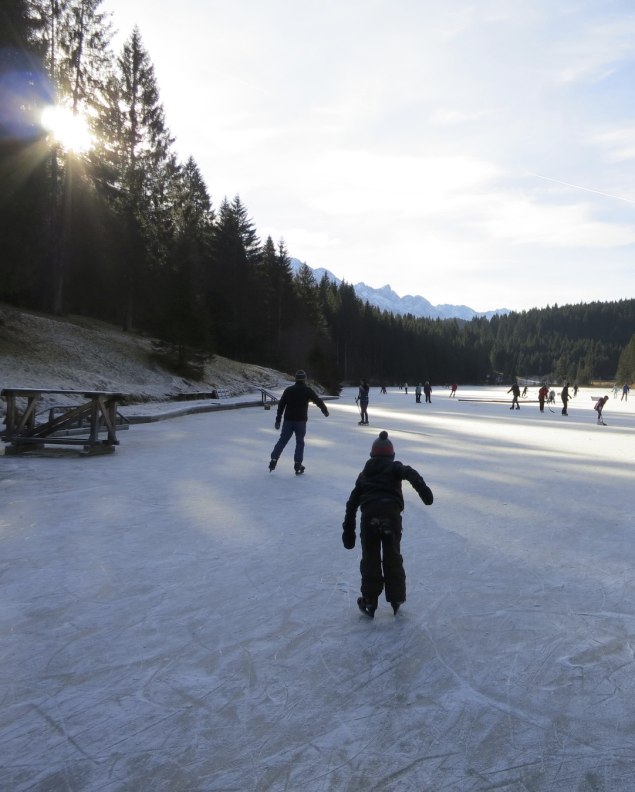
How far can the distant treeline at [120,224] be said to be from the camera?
64.0 ft

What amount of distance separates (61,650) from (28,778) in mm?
1042

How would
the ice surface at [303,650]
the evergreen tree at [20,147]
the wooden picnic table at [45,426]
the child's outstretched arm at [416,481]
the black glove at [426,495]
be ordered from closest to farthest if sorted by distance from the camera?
the ice surface at [303,650]
the child's outstretched arm at [416,481]
the black glove at [426,495]
the wooden picnic table at [45,426]
the evergreen tree at [20,147]

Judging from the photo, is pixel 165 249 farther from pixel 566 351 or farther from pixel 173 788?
pixel 566 351

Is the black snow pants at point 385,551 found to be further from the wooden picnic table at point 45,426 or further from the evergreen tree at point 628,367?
the evergreen tree at point 628,367

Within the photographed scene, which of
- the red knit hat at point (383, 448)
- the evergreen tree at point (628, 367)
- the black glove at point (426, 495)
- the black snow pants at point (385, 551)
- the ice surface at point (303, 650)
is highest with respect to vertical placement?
the evergreen tree at point (628, 367)

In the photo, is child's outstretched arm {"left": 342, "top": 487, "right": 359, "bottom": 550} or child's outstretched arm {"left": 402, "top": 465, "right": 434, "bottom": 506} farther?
child's outstretched arm {"left": 342, "top": 487, "right": 359, "bottom": 550}

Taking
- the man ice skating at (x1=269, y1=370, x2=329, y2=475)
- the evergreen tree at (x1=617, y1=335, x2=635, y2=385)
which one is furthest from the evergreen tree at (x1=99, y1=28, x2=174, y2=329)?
the evergreen tree at (x1=617, y1=335, x2=635, y2=385)

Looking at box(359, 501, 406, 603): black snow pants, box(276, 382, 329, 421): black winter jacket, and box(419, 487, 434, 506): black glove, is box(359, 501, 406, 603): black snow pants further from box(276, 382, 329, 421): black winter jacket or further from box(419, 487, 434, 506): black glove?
box(276, 382, 329, 421): black winter jacket

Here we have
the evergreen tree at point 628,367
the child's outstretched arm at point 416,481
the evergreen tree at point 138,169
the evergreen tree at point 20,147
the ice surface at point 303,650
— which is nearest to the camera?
the ice surface at point 303,650

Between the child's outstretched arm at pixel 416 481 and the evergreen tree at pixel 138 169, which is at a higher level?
the evergreen tree at pixel 138 169

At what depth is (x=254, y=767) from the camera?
2.27 metres

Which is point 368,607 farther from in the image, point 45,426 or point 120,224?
point 120,224

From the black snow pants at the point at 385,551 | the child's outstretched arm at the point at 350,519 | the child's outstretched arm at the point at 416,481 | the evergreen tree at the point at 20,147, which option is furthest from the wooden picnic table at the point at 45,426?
the evergreen tree at the point at 20,147

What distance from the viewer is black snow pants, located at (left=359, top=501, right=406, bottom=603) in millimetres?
3703
